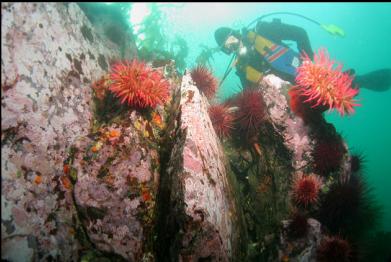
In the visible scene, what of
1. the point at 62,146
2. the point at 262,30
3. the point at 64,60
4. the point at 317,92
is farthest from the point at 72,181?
the point at 262,30

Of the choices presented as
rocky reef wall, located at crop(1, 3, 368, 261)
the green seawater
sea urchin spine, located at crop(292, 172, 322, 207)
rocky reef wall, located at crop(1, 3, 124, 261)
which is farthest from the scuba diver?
the green seawater

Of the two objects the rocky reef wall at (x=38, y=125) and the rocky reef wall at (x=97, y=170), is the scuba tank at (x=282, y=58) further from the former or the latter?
the rocky reef wall at (x=38, y=125)

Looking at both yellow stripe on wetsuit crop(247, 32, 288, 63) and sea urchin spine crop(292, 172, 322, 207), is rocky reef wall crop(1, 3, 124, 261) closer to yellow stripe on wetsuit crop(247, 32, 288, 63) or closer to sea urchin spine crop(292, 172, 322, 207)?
sea urchin spine crop(292, 172, 322, 207)

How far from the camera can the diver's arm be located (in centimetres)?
923

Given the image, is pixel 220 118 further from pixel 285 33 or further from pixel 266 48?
pixel 285 33

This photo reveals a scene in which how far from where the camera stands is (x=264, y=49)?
8766 millimetres

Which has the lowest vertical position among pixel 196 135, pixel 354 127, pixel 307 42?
pixel 196 135

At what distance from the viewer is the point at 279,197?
19.8 feet

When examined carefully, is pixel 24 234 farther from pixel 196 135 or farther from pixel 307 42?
pixel 307 42

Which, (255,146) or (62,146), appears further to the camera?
(255,146)

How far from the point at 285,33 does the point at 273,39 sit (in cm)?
47

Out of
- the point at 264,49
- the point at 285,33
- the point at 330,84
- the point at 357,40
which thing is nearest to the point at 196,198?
the point at 330,84

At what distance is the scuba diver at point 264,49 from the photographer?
826 cm

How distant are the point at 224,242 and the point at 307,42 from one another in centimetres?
792
